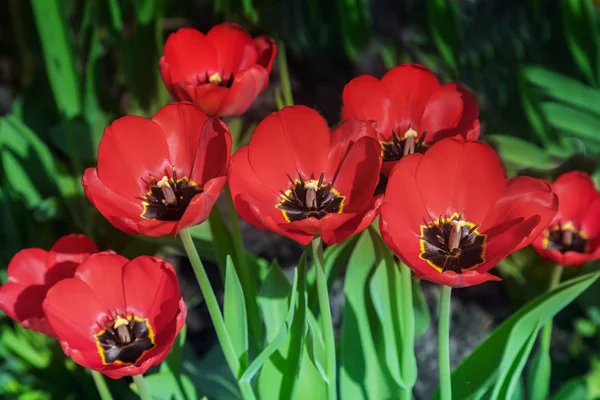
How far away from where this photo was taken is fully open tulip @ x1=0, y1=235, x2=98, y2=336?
0.70m

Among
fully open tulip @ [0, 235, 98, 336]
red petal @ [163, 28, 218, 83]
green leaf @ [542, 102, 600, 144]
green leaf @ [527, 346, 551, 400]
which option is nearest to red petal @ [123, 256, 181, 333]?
fully open tulip @ [0, 235, 98, 336]

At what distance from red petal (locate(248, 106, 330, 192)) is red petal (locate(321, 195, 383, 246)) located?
0.30 ft

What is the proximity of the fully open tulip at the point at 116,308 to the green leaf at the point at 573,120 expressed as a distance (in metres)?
0.77

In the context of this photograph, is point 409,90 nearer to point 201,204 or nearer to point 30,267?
point 201,204

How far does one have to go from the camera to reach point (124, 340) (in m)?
0.63

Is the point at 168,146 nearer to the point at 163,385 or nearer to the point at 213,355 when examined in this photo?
the point at 163,385

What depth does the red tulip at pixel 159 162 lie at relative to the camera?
562 mm

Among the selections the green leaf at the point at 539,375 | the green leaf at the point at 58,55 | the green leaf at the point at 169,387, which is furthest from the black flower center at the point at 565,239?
the green leaf at the point at 58,55

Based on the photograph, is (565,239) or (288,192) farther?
(565,239)

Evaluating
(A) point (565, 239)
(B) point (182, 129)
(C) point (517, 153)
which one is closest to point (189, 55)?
(B) point (182, 129)

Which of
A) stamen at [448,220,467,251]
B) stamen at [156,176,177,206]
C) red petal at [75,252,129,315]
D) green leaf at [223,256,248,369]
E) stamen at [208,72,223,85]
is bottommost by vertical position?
green leaf at [223,256,248,369]

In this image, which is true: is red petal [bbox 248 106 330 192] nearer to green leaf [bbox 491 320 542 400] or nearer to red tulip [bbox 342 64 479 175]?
red tulip [bbox 342 64 479 175]

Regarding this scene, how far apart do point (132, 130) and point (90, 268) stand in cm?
14

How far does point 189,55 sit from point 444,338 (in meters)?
0.40
